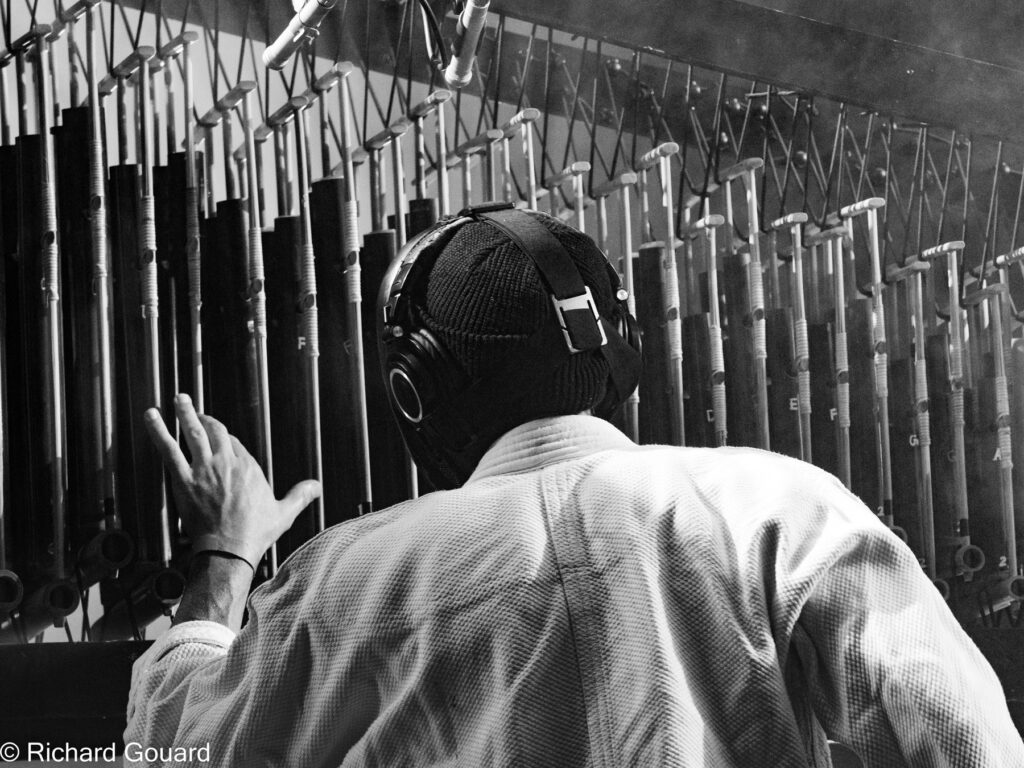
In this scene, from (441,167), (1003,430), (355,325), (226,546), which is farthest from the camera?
(1003,430)

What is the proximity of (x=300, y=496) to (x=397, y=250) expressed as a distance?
0.41 meters

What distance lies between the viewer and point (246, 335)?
184 centimetres

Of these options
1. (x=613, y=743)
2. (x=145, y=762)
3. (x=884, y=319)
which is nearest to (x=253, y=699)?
(x=145, y=762)

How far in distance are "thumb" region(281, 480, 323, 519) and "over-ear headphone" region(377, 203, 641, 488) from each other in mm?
582

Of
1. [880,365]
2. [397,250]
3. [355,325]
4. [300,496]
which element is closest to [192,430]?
[300,496]

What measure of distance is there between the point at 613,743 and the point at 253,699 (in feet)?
0.93

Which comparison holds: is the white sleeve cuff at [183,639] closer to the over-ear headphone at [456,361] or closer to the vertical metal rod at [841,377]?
the over-ear headphone at [456,361]

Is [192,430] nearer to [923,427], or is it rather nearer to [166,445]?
[166,445]

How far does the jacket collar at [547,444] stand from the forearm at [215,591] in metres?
0.46

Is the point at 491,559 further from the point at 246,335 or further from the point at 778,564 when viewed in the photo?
the point at 246,335

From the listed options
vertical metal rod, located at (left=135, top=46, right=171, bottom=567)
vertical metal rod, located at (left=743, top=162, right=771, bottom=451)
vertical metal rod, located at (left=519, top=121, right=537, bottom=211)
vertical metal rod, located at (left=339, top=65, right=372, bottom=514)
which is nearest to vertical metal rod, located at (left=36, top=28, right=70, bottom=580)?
vertical metal rod, located at (left=135, top=46, right=171, bottom=567)

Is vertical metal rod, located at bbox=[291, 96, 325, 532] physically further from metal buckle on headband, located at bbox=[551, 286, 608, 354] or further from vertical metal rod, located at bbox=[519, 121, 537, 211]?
metal buckle on headband, located at bbox=[551, 286, 608, 354]

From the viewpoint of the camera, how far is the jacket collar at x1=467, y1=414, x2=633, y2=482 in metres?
1.04

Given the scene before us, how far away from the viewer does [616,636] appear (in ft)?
3.01
